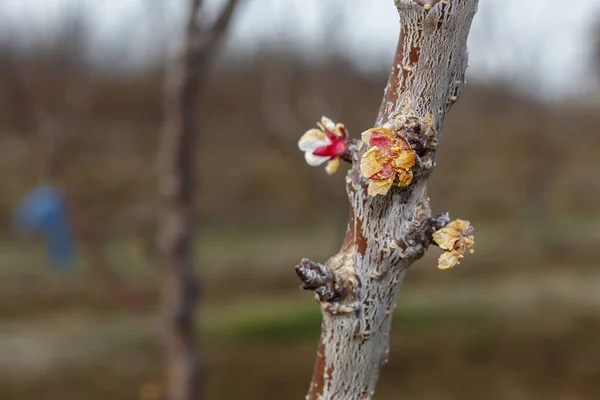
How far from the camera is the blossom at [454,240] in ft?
1.27

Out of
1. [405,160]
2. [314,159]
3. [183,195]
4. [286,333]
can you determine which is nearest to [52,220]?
[286,333]

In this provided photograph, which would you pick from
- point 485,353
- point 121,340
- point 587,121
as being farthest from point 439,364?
point 587,121

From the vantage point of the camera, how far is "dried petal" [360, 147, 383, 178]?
36 cm

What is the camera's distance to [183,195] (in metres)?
1.23

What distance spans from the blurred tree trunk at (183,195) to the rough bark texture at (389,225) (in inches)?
32.1

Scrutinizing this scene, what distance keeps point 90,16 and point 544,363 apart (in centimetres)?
372

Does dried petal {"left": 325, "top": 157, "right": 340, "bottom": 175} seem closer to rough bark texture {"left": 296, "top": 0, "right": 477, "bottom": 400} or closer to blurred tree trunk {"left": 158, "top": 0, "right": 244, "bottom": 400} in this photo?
rough bark texture {"left": 296, "top": 0, "right": 477, "bottom": 400}

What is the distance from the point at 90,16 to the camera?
247cm

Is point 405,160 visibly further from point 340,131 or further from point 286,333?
point 286,333

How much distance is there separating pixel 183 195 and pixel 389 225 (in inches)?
35.0

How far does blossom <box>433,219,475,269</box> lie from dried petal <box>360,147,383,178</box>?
63mm

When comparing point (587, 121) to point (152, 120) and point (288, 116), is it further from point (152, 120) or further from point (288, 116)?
point (288, 116)

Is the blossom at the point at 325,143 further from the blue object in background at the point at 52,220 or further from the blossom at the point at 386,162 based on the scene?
the blue object in background at the point at 52,220

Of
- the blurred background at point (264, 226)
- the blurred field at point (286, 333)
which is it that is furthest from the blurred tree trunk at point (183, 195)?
the blurred field at point (286, 333)
